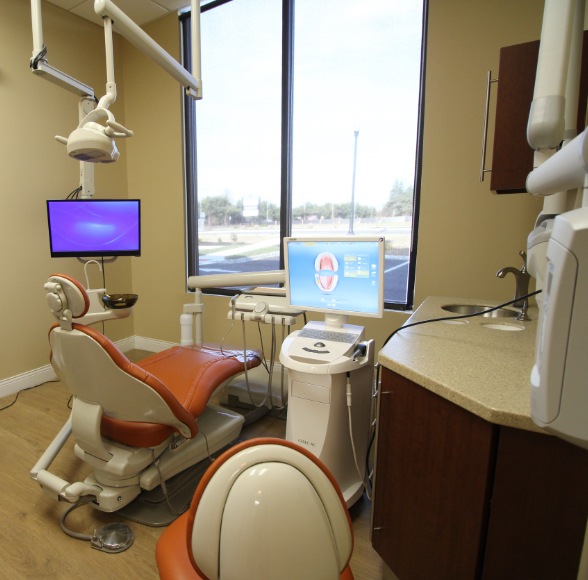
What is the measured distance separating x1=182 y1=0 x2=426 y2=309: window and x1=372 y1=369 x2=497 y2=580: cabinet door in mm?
1572

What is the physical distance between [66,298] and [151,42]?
134cm

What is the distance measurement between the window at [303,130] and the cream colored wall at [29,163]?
0.94m

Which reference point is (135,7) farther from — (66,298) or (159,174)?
(66,298)

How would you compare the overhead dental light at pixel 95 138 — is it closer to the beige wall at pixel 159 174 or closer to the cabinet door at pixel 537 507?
the beige wall at pixel 159 174

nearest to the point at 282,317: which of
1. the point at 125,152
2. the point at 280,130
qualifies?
the point at 280,130

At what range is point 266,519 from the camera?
1.47 feet

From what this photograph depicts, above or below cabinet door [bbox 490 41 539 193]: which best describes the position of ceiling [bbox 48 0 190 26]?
above

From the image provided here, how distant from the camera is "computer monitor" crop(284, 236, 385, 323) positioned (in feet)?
4.84

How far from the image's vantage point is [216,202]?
10.8 ft

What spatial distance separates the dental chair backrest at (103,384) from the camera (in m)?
1.30

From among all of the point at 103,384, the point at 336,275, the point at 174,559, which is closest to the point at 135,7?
the point at 336,275

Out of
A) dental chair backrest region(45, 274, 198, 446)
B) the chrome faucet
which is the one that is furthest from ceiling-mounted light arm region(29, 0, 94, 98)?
the chrome faucet

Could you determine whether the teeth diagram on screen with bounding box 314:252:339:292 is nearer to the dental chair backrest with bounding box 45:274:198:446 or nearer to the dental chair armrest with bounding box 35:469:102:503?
the dental chair backrest with bounding box 45:274:198:446

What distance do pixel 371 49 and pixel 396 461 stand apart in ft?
8.65
